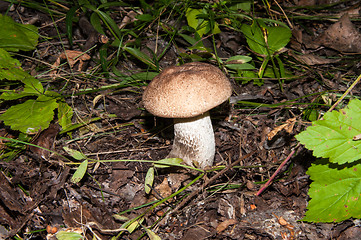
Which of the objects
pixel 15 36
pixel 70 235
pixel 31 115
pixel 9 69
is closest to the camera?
pixel 70 235

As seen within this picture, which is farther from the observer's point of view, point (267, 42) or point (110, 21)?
point (110, 21)

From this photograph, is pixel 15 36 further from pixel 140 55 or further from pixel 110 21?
pixel 140 55

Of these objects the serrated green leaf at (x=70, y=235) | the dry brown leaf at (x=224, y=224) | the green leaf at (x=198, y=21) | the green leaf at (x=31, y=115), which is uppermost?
the green leaf at (x=198, y=21)

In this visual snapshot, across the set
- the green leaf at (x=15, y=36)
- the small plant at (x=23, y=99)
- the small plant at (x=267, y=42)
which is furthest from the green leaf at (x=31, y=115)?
the small plant at (x=267, y=42)

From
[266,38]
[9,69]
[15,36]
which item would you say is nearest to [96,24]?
[15,36]

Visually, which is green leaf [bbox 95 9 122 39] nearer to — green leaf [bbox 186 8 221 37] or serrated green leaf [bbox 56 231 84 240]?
green leaf [bbox 186 8 221 37]

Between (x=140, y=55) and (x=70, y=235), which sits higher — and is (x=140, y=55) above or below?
above

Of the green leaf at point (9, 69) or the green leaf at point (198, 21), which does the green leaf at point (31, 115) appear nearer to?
the green leaf at point (9, 69)
